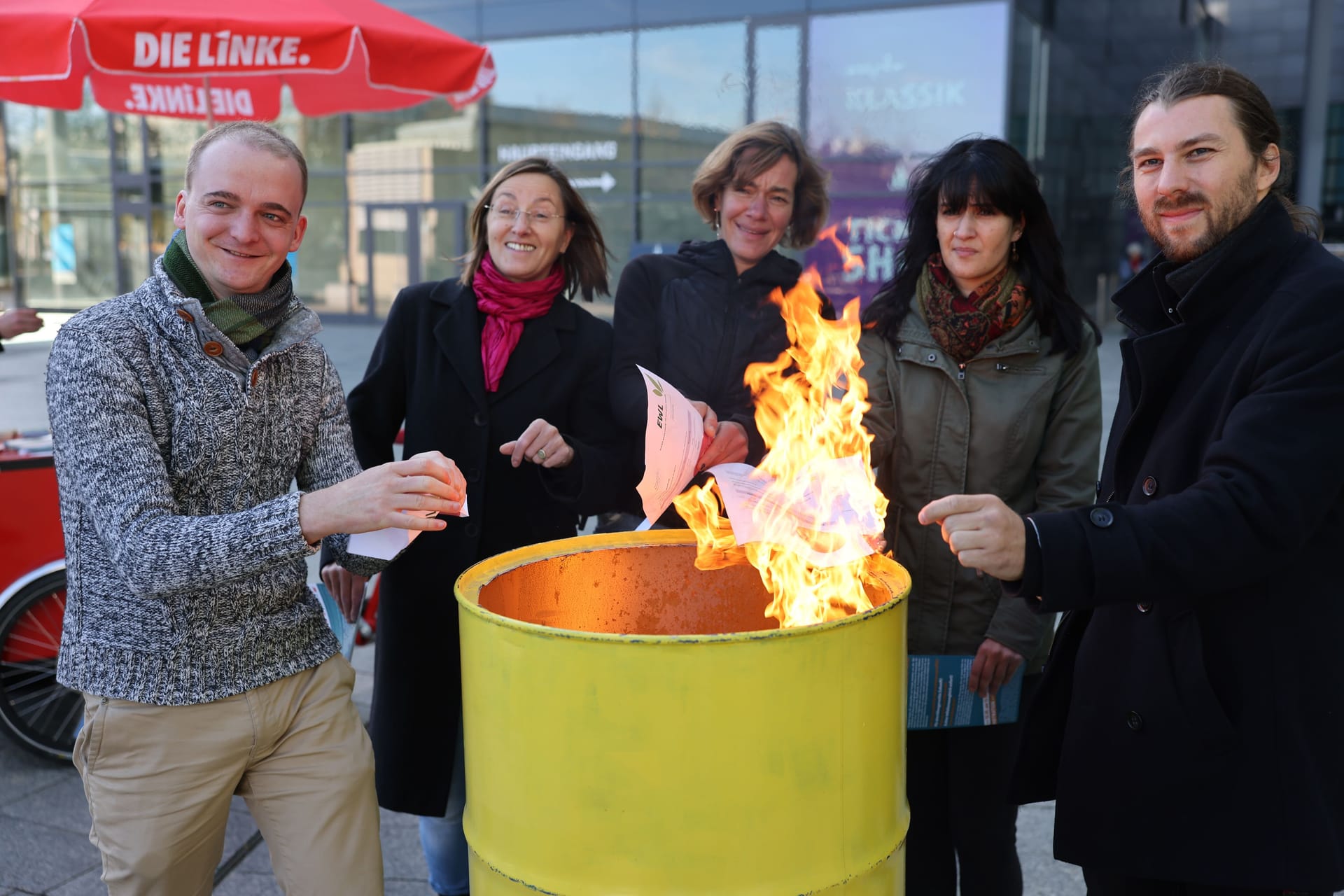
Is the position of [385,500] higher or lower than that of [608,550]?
higher

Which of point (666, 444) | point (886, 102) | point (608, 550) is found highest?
point (886, 102)

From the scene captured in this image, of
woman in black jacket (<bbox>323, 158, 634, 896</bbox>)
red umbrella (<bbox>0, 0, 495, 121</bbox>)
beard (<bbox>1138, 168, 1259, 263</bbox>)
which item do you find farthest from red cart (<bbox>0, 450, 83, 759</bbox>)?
beard (<bbox>1138, 168, 1259, 263</bbox>)

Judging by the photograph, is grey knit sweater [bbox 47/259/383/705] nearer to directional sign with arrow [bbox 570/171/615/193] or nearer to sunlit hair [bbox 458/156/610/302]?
sunlit hair [bbox 458/156/610/302]

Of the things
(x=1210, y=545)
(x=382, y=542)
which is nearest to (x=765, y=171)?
(x=382, y=542)

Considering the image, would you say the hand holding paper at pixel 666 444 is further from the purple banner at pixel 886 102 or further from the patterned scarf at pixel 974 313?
the purple banner at pixel 886 102

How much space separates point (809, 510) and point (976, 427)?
0.69m

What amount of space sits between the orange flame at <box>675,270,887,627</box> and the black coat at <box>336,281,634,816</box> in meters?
0.54

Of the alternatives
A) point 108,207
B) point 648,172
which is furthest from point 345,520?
point 108,207

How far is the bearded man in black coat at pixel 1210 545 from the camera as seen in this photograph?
1593mm

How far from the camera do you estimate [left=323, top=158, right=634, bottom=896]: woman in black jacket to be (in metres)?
2.62

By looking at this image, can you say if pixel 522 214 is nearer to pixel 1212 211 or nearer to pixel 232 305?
pixel 232 305

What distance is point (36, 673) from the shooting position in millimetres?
4055

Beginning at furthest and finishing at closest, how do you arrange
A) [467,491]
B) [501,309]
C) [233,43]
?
[233,43] → [501,309] → [467,491]

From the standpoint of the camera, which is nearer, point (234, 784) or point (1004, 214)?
point (234, 784)
